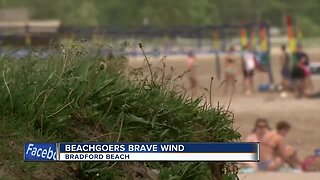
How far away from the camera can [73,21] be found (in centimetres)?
6191

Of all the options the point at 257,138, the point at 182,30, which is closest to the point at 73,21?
the point at 182,30

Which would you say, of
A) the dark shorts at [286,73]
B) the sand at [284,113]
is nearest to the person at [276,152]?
the sand at [284,113]

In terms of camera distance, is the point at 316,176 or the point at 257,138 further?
the point at 257,138

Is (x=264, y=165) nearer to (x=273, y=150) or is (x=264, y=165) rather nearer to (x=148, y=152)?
(x=273, y=150)

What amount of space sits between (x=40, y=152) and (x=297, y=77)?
1810 cm

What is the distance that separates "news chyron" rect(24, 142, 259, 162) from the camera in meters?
3.11

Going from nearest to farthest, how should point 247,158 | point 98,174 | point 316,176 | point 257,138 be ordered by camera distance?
point 247,158 → point 98,174 → point 316,176 → point 257,138

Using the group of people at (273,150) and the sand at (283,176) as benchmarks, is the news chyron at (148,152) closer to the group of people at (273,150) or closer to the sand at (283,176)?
the sand at (283,176)

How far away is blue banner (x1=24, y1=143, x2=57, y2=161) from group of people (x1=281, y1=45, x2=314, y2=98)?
17.8 m

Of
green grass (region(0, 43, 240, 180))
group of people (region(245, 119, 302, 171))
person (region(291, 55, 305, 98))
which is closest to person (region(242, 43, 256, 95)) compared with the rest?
person (region(291, 55, 305, 98))

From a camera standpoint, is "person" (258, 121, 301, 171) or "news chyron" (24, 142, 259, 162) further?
"person" (258, 121, 301, 171)

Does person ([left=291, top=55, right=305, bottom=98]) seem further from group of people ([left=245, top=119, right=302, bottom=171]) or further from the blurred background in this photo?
group of people ([left=245, top=119, right=302, bottom=171])

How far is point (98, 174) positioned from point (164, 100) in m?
0.80

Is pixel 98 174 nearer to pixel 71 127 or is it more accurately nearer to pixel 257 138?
pixel 71 127
